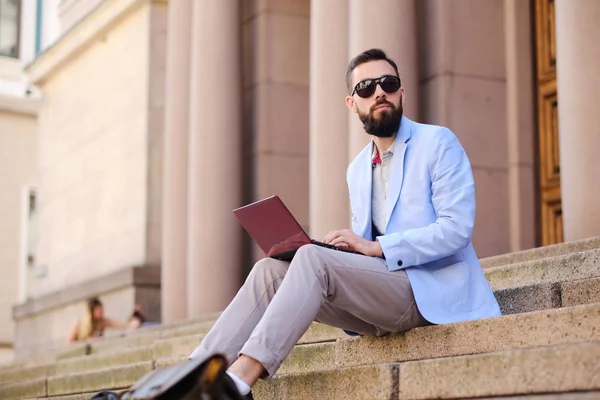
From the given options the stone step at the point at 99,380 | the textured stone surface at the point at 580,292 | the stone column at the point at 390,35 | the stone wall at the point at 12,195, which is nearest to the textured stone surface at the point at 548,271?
the textured stone surface at the point at 580,292

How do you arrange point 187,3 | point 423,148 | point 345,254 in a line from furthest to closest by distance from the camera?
point 187,3 → point 423,148 → point 345,254

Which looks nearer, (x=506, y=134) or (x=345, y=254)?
(x=345, y=254)

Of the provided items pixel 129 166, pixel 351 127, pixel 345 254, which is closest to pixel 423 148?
pixel 345 254

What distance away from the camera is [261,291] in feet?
17.3

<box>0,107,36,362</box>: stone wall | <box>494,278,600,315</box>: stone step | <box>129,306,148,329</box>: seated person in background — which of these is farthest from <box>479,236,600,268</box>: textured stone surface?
<box>0,107,36,362</box>: stone wall

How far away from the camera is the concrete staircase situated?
4.13 m

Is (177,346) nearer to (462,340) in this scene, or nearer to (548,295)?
(548,295)

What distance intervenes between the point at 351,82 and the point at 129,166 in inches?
443

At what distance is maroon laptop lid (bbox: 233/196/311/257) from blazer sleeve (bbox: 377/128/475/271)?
397 millimetres

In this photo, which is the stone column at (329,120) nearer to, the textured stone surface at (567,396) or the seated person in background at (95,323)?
the seated person in background at (95,323)

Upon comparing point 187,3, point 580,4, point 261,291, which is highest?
point 187,3

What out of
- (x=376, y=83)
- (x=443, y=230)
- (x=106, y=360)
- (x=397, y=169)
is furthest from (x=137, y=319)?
(x=443, y=230)

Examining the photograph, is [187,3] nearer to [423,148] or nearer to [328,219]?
[328,219]

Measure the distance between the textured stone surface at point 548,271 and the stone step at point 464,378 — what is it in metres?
1.57
